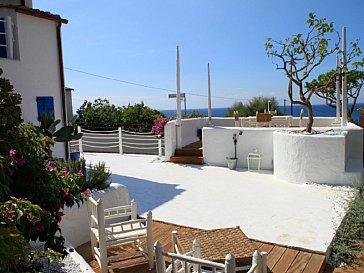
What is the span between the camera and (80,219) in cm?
480

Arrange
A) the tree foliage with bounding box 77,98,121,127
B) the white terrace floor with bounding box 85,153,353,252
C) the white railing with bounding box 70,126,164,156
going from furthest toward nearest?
the tree foliage with bounding box 77,98,121,127 → the white railing with bounding box 70,126,164,156 → the white terrace floor with bounding box 85,153,353,252

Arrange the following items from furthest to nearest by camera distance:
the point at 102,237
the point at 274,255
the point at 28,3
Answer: the point at 28,3 < the point at 274,255 < the point at 102,237

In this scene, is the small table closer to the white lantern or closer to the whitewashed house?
the white lantern

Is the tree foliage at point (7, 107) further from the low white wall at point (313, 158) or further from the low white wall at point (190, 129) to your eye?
the low white wall at point (190, 129)

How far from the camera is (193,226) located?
204 inches

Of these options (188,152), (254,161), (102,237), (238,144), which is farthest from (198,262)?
(188,152)

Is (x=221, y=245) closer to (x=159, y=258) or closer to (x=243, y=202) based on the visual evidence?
(x=159, y=258)

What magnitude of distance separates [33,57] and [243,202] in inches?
238

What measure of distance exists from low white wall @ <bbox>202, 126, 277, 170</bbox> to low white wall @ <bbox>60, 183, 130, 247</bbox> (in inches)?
204

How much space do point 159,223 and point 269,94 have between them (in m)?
14.3

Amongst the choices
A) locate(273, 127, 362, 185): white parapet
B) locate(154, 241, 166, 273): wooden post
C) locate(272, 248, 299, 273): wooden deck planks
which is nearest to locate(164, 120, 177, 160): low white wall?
locate(273, 127, 362, 185): white parapet

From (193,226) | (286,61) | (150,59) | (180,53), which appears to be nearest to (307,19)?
(286,61)

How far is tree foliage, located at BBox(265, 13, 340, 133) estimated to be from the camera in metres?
7.98

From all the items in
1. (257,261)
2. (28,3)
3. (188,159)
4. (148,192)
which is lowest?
(148,192)
